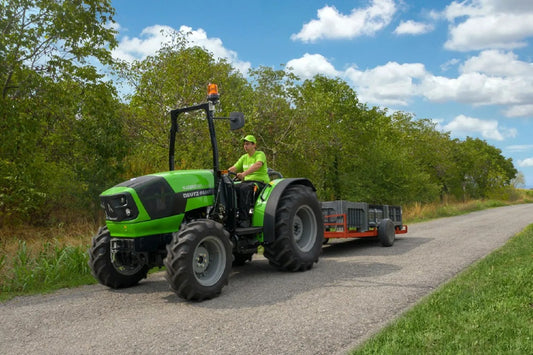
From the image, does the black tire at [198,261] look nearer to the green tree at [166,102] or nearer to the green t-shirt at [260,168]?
the green t-shirt at [260,168]

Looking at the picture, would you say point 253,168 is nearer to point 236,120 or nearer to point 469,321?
point 236,120

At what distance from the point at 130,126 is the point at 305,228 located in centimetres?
1349

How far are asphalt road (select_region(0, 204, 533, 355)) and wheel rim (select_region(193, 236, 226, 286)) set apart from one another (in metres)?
0.28

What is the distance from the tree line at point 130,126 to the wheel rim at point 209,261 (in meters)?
7.72

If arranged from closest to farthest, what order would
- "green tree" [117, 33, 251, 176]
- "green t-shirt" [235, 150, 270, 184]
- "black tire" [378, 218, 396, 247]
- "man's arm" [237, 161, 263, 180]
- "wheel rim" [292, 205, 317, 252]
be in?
"man's arm" [237, 161, 263, 180] < "green t-shirt" [235, 150, 270, 184] < "wheel rim" [292, 205, 317, 252] < "black tire" [378, 218, 396, 247] < "green tree" [117, 33, 251, 176]

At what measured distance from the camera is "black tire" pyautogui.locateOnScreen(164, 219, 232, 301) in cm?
538

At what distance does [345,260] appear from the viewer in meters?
8.61

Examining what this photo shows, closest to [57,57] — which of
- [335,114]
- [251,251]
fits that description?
[251,251]

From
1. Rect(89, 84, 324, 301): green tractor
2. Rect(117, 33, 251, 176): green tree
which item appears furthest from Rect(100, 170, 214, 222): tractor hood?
Rect(117, 33, 251, 176): green tree

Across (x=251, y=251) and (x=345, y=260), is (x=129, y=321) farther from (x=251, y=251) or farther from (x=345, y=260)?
(x=345, y=260)

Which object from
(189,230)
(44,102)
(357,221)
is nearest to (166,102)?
(44,102)

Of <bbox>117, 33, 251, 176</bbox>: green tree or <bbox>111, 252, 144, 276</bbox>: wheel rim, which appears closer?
<bbox>111, 252, 144, 276</bbox>: wheel rim

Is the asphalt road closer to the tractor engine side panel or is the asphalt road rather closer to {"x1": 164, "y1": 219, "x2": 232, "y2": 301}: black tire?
{"x1": 164, "y1": 219, "x2": 232, "y2": 301}: black tire

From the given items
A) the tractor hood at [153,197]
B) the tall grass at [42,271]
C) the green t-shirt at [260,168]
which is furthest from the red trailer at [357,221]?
the tall grass at [42,271]
